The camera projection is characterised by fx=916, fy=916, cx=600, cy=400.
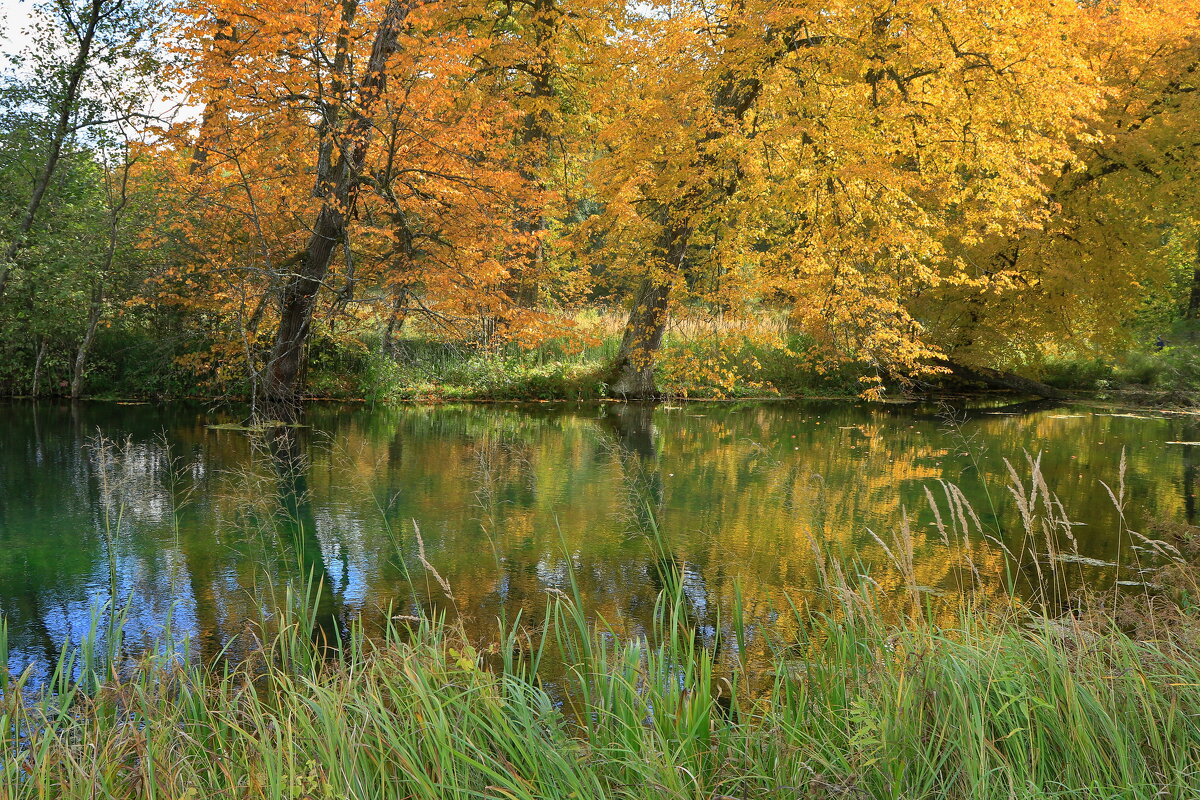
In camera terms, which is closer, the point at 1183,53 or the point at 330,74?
the point at 330,74

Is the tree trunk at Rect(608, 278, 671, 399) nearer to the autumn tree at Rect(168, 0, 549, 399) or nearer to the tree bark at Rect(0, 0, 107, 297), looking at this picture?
the autumn tree at Rect(168, 0, 549, 399)

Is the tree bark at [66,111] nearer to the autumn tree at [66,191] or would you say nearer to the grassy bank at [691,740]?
the autumn tree at [66,191]

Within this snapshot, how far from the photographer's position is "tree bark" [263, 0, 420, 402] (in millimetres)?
12117

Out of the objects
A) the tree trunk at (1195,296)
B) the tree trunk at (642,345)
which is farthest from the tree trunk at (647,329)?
the tree trunk at (1195,296)

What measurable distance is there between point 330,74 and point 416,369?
698cm

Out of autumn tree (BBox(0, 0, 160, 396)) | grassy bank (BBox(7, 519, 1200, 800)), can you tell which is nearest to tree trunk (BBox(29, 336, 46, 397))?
autumn tree (BBox(0, 0, 160, 396))

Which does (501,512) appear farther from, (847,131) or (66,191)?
(66,191)

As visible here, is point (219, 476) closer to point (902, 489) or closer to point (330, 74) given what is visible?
point (330, 74)

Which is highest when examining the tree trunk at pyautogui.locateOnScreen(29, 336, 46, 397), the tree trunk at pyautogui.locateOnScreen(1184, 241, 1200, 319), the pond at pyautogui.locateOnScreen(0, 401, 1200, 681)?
Answer: the tree trunk at pyautogui.locateOnScreen(1184, 241, 1200, 319)

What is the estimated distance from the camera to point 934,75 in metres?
13.0

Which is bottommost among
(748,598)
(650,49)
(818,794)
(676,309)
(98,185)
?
(748,598)

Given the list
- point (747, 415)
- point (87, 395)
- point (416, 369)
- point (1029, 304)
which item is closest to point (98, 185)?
point (87, 395)

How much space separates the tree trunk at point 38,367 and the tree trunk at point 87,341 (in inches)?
20.3

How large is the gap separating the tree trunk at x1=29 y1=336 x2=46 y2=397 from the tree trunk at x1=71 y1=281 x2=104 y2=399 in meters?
0.52
